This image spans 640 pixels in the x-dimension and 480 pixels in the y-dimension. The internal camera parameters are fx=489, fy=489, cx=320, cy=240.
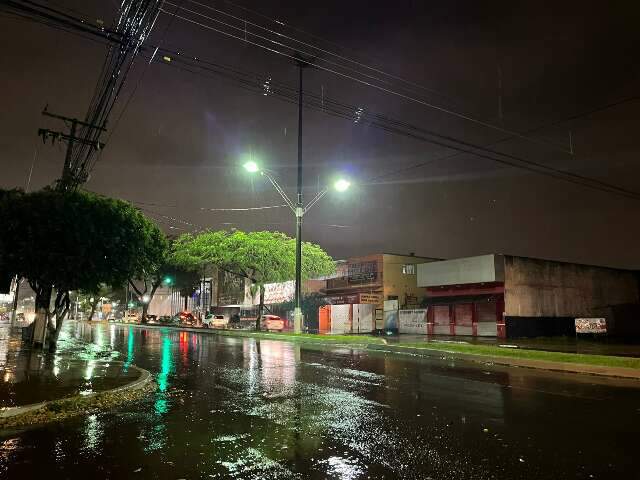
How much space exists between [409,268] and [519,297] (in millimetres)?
12048

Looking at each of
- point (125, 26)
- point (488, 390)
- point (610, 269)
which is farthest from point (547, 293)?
point (125, 26)

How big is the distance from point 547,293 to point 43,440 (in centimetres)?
3474

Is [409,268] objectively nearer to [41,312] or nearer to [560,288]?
[560,288]

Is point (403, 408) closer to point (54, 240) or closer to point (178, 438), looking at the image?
point (178, 438)

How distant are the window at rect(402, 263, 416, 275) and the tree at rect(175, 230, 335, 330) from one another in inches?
277

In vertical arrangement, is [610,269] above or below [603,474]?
above

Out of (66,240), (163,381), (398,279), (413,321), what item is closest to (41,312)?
(66,240)

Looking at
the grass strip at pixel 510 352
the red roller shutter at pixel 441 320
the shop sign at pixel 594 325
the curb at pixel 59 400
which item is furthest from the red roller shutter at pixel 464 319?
the curb at pixel 59 400

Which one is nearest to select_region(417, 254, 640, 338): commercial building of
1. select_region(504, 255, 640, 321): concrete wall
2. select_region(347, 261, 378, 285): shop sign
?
select_region(504, 255, 640, 321): concrete wall

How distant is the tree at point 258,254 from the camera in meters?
37.1

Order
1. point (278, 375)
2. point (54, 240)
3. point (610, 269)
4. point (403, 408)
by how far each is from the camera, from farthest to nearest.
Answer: point (610, 269)
point (54, 240)
point (278, 375)
point (403, 408)

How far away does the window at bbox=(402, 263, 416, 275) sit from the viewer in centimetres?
4400

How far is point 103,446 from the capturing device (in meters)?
6.35

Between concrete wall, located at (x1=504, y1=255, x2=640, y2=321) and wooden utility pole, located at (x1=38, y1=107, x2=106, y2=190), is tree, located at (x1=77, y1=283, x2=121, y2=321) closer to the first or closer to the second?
wooden utility pole, located at (x1=38, y1=107, x2=106, y2=190)
